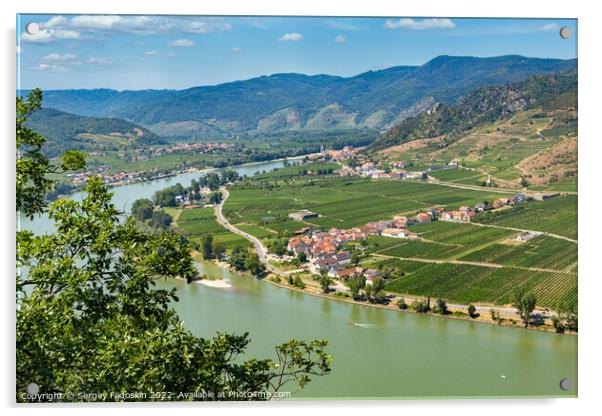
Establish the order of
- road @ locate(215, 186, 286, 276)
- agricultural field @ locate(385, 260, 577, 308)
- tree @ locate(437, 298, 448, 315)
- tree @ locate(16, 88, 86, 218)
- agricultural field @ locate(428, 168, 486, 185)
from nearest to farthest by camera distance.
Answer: tree @ locate(16, 88, 86, 218) < agricultural field @ locate(385, 260, 577, 308) < tree @ locate(437, 298, 448, 315) < road @ locate(215, 186, 286, 276) < agricultural field @ locate(428, 168, 486, 185)

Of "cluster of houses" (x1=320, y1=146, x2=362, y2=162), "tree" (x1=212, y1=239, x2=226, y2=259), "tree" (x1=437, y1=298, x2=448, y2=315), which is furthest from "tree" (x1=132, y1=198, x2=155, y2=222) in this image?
"cluster of houses" (x1=320, y1=146, x2=362, y2=162)

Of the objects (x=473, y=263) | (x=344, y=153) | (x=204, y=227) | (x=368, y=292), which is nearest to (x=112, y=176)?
(x=204, y=227)

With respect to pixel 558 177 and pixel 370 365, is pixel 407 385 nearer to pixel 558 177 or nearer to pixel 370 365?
pixel 370 365

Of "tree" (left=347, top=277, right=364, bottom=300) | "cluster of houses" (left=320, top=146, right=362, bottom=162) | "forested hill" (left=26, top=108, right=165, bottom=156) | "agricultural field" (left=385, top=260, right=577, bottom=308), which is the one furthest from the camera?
"cluster of houses" (left=320, top=146, right=362, bottom=162)

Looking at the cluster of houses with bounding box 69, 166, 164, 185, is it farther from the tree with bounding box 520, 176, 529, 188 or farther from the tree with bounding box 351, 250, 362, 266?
the tree with bounding box 520, 176, 529, 188

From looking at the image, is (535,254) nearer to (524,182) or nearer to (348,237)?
(524,182)

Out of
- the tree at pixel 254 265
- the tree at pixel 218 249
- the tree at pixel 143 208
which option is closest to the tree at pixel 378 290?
the tree at pixel 254 265
